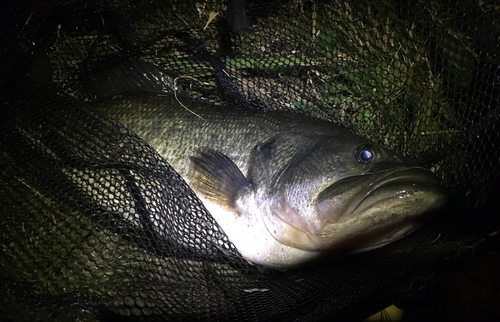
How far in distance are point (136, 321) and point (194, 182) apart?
0.76 metres

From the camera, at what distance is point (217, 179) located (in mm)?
1933

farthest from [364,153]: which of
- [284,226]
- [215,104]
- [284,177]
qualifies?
[215,104]

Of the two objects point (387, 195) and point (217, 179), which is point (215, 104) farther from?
point (387, 195)

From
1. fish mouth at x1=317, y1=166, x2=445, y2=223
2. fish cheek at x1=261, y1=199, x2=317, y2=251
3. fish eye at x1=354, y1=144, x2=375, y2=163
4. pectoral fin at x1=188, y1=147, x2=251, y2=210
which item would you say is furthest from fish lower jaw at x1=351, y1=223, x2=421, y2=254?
pectoral fin at x1=188, y1=147, x2=251, y2=210

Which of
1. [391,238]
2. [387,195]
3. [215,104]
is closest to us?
[387,195]

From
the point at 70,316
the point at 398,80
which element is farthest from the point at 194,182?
the point at 398,80

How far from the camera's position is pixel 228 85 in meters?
2.34

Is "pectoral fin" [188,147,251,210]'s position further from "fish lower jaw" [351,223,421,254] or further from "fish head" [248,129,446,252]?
"fish lower jaw" [351,223,421,254]

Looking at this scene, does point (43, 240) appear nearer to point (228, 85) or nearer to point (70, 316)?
point (70, 316)

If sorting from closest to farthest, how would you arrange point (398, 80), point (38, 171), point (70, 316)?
point (70, 316)
point (38, 171)
point (398, 80)

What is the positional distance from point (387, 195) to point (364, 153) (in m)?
0.26

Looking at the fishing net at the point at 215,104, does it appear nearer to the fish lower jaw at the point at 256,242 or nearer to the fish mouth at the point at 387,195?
the fish lower jaw at the point at 256,242

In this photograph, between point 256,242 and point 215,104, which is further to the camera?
point 215,104

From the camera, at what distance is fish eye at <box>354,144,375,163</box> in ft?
5.57
